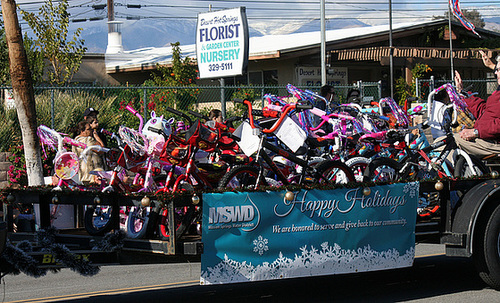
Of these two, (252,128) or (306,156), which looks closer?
(252,128)

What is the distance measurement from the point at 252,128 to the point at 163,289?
237 centimetres

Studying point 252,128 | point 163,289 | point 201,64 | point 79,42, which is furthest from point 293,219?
point 79,42

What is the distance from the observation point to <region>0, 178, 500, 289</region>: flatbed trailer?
6.13m

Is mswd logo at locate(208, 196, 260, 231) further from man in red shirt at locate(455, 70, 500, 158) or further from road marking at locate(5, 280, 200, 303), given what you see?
man in red shirt at locate(455, 70, 500, 158)

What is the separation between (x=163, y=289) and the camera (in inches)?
325

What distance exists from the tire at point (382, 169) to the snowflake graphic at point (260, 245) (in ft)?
7.03

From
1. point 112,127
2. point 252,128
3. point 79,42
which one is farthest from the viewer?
point 79,42

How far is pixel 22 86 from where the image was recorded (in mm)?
10516

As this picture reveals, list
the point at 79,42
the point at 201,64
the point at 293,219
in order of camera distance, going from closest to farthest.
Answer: the point at 293,219 → the point at 201,64 → the point at 79,42

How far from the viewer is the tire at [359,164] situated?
8328 mm

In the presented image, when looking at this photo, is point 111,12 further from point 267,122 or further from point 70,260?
point 70,260

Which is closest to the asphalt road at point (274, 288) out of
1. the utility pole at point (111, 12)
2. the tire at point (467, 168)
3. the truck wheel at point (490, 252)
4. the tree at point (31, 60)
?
the truck wheel at point (490, 252)

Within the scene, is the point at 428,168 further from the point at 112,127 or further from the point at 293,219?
the point at 112,127

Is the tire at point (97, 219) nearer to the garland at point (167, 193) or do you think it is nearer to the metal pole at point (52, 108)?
the garland at point (167, 193)
